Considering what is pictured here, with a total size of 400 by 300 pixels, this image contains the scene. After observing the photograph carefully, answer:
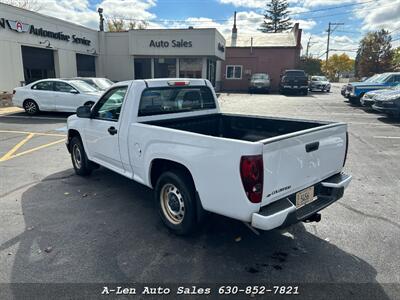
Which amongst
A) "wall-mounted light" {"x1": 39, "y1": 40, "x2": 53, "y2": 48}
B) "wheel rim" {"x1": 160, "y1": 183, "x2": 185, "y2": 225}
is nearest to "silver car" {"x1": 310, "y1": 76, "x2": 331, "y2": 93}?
"wall-mounted light" {"x1": 39, "y1": 40, "x2": 53, "y2": 48}

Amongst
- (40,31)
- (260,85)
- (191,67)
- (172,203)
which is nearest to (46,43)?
(40,31)

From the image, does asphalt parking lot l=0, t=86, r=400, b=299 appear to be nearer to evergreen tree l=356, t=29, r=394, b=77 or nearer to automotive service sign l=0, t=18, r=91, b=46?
automotive service sign l=0, t=18, r=91, b=46

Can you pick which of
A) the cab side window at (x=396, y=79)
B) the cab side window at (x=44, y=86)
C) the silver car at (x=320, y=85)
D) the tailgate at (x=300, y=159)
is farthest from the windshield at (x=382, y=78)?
the cab side window at (x=44, y=86)

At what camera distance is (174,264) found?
3.01 m

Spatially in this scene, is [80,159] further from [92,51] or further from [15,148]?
[92,51]

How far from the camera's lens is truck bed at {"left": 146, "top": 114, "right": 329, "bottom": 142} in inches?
162

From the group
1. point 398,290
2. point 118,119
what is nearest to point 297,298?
point 398,290

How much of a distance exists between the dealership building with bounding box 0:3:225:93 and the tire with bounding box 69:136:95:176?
14238mm

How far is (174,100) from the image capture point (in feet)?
14.5

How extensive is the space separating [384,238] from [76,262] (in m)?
3.42

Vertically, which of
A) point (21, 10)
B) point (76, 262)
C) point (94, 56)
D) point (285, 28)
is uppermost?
point (285, 28)

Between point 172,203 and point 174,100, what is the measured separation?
1609 mm

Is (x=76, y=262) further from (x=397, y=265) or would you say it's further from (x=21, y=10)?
(x=21, y=10)

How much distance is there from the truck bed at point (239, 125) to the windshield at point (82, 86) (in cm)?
904
